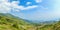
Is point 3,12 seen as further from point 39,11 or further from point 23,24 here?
point 39,11

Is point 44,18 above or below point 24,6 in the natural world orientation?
below

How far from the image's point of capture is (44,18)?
2479mm

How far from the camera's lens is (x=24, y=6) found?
249 cm

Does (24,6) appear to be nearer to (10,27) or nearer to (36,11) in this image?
(36,11)

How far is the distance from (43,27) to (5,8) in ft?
2.30

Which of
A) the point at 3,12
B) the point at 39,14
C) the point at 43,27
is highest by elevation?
the point at 3,12

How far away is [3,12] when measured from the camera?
2.51m

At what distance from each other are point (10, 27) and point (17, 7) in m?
0.35

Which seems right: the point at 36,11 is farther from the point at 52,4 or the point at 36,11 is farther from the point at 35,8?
the point at 52,4

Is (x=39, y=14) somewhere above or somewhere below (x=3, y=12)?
below

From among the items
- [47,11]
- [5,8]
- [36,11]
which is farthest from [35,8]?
[5,8]

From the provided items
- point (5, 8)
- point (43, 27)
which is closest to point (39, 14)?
point (43, 27)

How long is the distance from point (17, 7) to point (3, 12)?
9.7 inches

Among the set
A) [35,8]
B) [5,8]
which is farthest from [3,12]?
[35,8]
